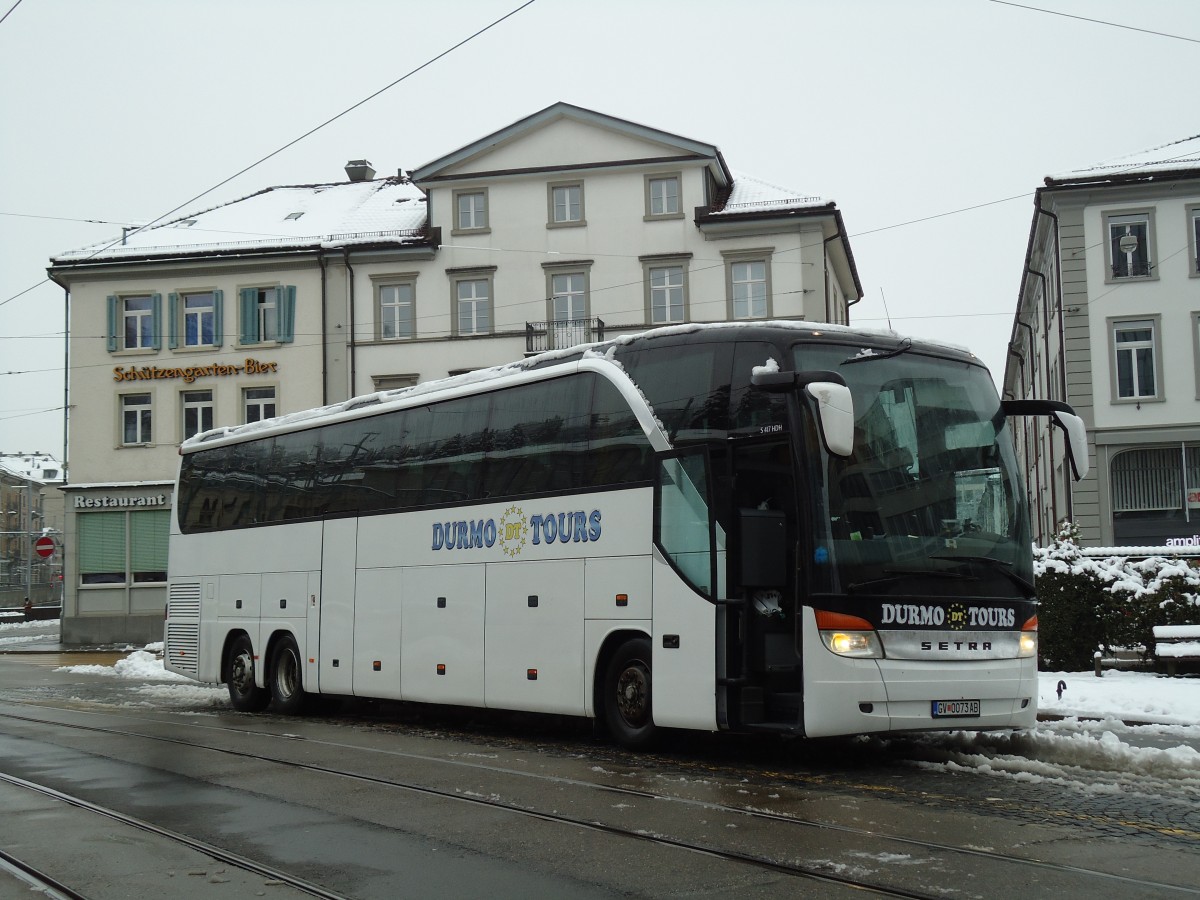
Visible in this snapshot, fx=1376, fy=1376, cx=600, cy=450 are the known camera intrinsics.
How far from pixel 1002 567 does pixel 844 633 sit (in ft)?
5.81

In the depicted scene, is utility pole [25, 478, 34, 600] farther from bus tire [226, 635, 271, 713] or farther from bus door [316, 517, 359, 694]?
bus door [316, 517, 359, 694]

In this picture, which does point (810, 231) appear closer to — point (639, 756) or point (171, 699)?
point (171, 699)

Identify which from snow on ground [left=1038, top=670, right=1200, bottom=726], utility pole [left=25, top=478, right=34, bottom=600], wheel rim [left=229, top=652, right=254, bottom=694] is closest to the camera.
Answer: snow on ground [left=1038, top=670, right=1200, bottom=726]

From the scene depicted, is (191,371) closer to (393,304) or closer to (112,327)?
(112,327)

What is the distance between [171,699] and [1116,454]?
27.7 m

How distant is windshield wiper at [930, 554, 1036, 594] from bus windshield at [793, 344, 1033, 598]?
1cm

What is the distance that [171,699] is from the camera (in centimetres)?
2158

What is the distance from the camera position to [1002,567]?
38.0 ft

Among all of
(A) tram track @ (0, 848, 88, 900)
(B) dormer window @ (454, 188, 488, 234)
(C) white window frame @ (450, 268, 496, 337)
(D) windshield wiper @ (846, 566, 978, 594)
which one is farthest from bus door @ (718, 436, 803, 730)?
(B) dormer window @ (454, 188, 488, 234)

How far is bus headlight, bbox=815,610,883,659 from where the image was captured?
1072 centimetres

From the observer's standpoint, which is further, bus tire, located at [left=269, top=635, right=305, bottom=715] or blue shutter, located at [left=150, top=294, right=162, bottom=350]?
blue shutter, located at [left=150, top=294, right=162, bottom=350]

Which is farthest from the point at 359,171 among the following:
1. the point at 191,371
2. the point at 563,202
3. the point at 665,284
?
the point at 665,284

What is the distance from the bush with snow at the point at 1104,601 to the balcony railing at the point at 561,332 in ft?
77.2

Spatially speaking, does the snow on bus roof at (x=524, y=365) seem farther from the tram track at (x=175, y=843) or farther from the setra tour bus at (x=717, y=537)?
the tram track at (x=175, y=843)
